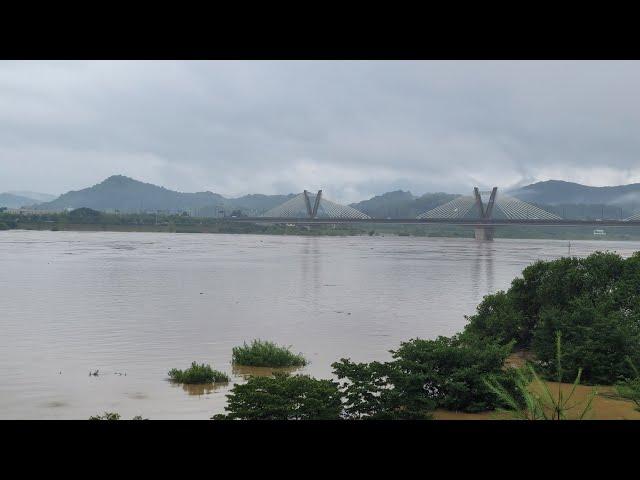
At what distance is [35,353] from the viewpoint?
17.9 m

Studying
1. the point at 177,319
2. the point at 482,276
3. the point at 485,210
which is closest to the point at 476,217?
the point at 485,210

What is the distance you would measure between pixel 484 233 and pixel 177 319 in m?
79.5

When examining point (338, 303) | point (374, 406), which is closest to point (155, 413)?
point (374, 406)

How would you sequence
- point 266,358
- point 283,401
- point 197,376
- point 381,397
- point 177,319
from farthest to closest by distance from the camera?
point 177,319
point 266,358
point 197,376
point 381,397
point 283,401

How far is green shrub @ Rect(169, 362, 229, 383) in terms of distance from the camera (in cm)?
1455

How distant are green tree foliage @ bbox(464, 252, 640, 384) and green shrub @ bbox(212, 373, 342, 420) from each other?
219 inches

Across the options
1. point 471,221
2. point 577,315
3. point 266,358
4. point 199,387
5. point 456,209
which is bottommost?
point 199,387

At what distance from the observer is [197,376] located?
Answer: 14562 millimetres

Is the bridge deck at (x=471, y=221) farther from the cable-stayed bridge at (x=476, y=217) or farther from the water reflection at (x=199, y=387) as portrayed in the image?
the water reflection at (x=199, y=387)

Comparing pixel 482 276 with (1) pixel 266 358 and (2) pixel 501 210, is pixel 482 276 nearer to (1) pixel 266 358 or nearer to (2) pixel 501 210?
(1) pixel 266 358
